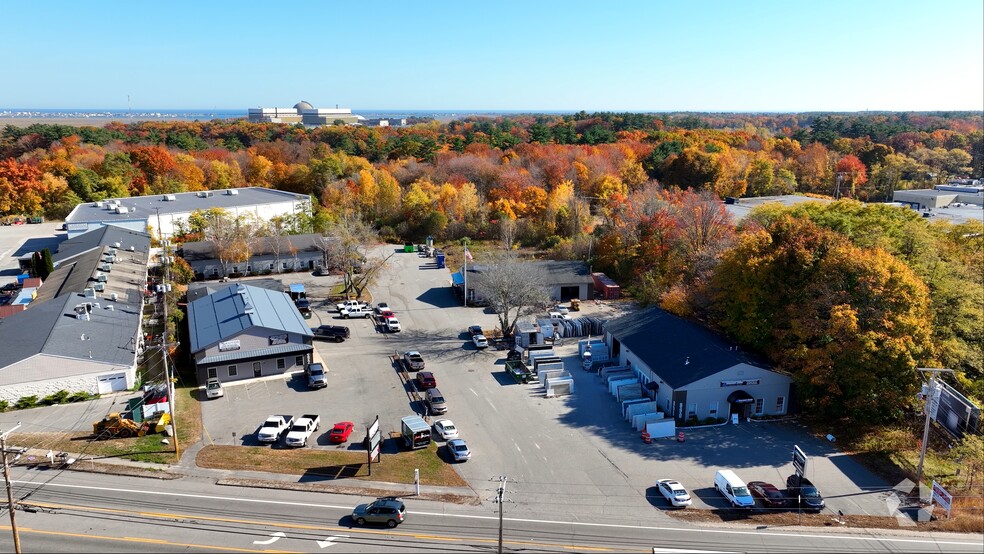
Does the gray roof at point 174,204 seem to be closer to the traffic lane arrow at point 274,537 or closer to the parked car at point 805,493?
the traffic lane arrow at point 274,537

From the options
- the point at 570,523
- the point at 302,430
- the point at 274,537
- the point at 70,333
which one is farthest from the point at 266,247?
the point at 570,523

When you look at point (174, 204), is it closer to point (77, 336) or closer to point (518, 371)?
point (77, 336)

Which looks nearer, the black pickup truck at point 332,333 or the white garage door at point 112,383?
the white garage door at point 112,383

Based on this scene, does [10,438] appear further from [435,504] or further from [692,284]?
[692,284]

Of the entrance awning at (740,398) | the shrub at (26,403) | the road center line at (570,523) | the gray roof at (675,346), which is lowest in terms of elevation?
the road center line at (570,523)

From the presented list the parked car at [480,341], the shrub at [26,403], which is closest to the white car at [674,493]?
the parked car at [480,341]

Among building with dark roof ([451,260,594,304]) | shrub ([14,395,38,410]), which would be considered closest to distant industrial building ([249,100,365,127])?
building with dark roof ([451,260,594,304])

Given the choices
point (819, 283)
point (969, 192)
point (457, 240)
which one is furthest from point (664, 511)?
point (969, 192)

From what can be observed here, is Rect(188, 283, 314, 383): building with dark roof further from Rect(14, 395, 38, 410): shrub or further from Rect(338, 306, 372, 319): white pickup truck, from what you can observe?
Rect(338, 306, 372, 319): white pickup truck
